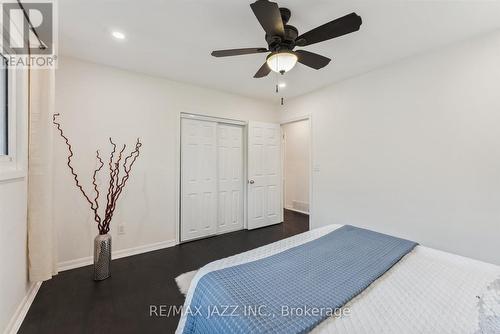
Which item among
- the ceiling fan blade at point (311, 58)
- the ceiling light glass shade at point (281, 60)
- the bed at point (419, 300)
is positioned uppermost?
the ceiling fan blade at point (311, 58)

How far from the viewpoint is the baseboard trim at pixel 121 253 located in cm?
240

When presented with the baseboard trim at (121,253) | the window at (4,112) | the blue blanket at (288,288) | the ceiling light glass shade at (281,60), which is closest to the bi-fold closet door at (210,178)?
the baseboard trim at (121,253)

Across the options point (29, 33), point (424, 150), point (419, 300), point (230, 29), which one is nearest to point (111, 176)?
point (29, 33)

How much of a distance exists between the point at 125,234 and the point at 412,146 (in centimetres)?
363

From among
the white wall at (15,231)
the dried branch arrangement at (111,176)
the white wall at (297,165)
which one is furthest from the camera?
the white wall at (297,165)

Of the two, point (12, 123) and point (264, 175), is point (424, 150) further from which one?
point (12, 123)

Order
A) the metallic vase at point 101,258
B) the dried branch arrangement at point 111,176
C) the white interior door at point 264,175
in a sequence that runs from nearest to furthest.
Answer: the metallic vase at point 101,258, the dried branch arrangement at point 111,176, the white interior door at point 264,175

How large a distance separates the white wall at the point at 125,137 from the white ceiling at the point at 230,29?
27cm

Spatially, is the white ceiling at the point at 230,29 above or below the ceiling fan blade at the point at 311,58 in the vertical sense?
above

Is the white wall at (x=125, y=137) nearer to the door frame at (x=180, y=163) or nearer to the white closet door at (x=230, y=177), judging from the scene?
the door frame at (x=180, y=163)

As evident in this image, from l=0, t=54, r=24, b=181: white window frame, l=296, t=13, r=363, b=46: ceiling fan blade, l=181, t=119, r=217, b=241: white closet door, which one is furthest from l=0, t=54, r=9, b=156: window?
l=296, t=13, r=363, b=46: ceiling fan blade

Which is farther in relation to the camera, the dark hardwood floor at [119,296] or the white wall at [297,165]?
the white wall at [297,165]

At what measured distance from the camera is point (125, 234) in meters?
2.76

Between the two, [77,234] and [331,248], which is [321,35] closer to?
[331,248]
